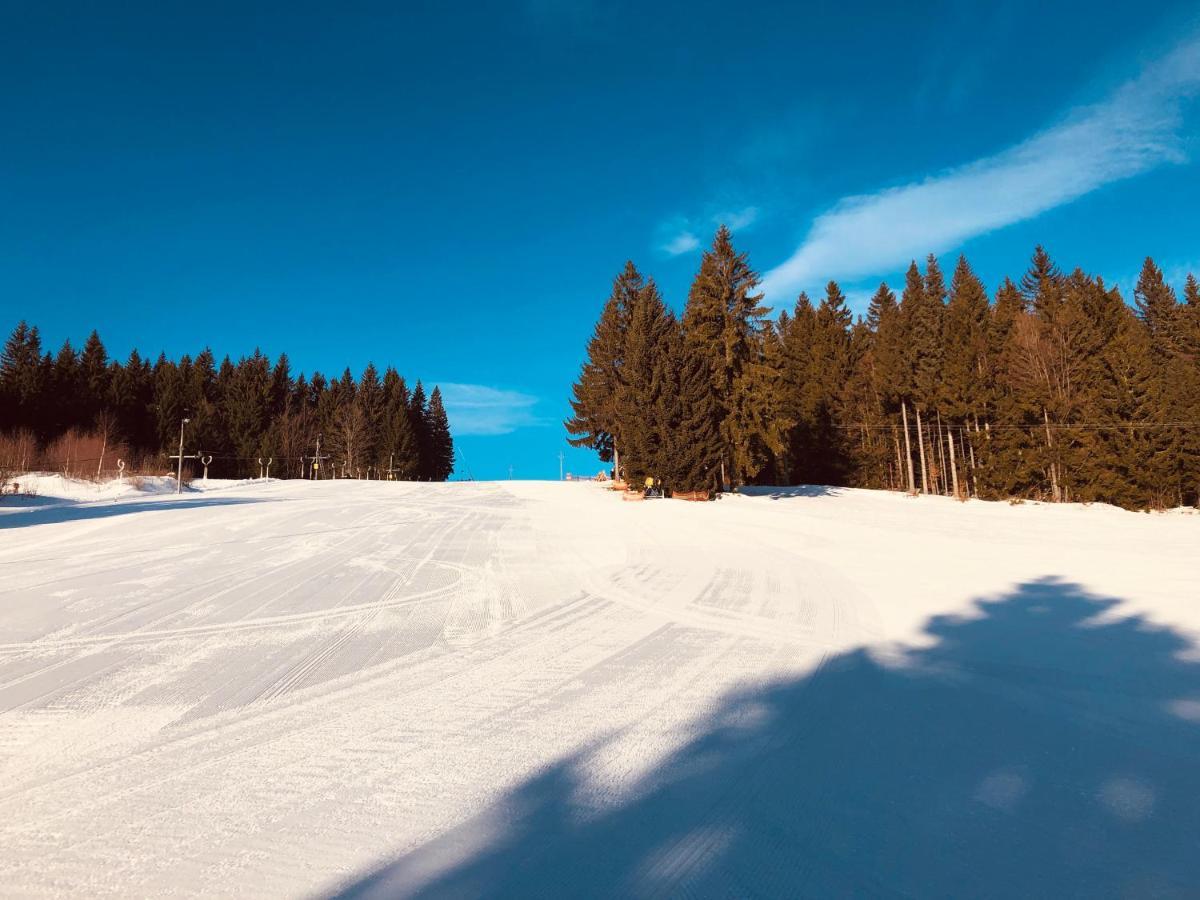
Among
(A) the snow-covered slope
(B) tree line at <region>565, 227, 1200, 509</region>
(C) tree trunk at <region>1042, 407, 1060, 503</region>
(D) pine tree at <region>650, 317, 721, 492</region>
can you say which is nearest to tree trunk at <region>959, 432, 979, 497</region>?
(B) tree line at <region>565, 227, 1200, 509</region>

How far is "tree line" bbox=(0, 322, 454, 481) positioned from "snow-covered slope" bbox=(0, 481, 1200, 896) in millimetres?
46326

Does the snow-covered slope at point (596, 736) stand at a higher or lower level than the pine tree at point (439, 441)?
lower

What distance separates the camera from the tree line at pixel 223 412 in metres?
49.9

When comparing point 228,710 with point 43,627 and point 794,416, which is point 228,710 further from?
point 794,416

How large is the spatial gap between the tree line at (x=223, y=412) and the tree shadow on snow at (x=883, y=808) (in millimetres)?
49396

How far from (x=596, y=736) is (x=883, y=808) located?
130cm

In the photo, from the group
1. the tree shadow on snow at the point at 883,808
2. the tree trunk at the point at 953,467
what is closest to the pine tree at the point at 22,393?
the tree shadow on snow at the point at 883,808

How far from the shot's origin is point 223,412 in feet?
209

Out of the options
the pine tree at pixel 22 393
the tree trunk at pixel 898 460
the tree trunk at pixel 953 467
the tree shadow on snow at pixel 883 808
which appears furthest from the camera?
the pine tree at pixel 22 393

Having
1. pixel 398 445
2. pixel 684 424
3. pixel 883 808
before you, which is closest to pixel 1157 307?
pixel 684 424

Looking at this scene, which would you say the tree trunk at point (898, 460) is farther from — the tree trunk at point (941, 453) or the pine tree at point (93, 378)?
the pine tree at point (93, 378)

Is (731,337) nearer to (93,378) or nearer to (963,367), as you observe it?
(963,367)

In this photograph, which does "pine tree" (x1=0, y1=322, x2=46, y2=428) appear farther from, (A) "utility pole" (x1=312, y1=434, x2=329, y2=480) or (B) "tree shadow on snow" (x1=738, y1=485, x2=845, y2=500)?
(B) "tree shadow on snow" (x1=738, y1=485, x2=845, y2=500)

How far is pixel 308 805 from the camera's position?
2.15 meters
